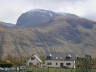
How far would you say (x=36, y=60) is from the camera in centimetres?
9244

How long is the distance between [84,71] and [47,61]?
4810cm

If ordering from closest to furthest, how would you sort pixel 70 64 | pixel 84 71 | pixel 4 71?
→ pixel 84 71 → pixel 4 71 → pixel 70 64

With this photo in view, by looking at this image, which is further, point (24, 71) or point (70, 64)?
point (70, 64)

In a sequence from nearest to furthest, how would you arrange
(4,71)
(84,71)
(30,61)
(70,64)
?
(84,71)
(4,71)
(70,64)
(30,61)

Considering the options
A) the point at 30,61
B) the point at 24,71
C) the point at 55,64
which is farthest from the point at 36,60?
the point at 24,71

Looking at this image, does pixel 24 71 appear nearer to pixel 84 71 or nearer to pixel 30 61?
pixel 84 71

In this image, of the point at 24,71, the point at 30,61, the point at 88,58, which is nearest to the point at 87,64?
the point at 88,58

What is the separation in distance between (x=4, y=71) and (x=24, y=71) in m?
2.67

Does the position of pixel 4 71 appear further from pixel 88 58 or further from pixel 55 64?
pixel 55 64

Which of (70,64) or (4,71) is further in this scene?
(70,64)

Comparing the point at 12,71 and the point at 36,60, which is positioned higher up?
the point at 36,60

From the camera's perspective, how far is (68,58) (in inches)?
3408

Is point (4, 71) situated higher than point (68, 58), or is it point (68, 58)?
point (68, 58)

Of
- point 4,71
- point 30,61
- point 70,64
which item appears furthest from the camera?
point 30,61
